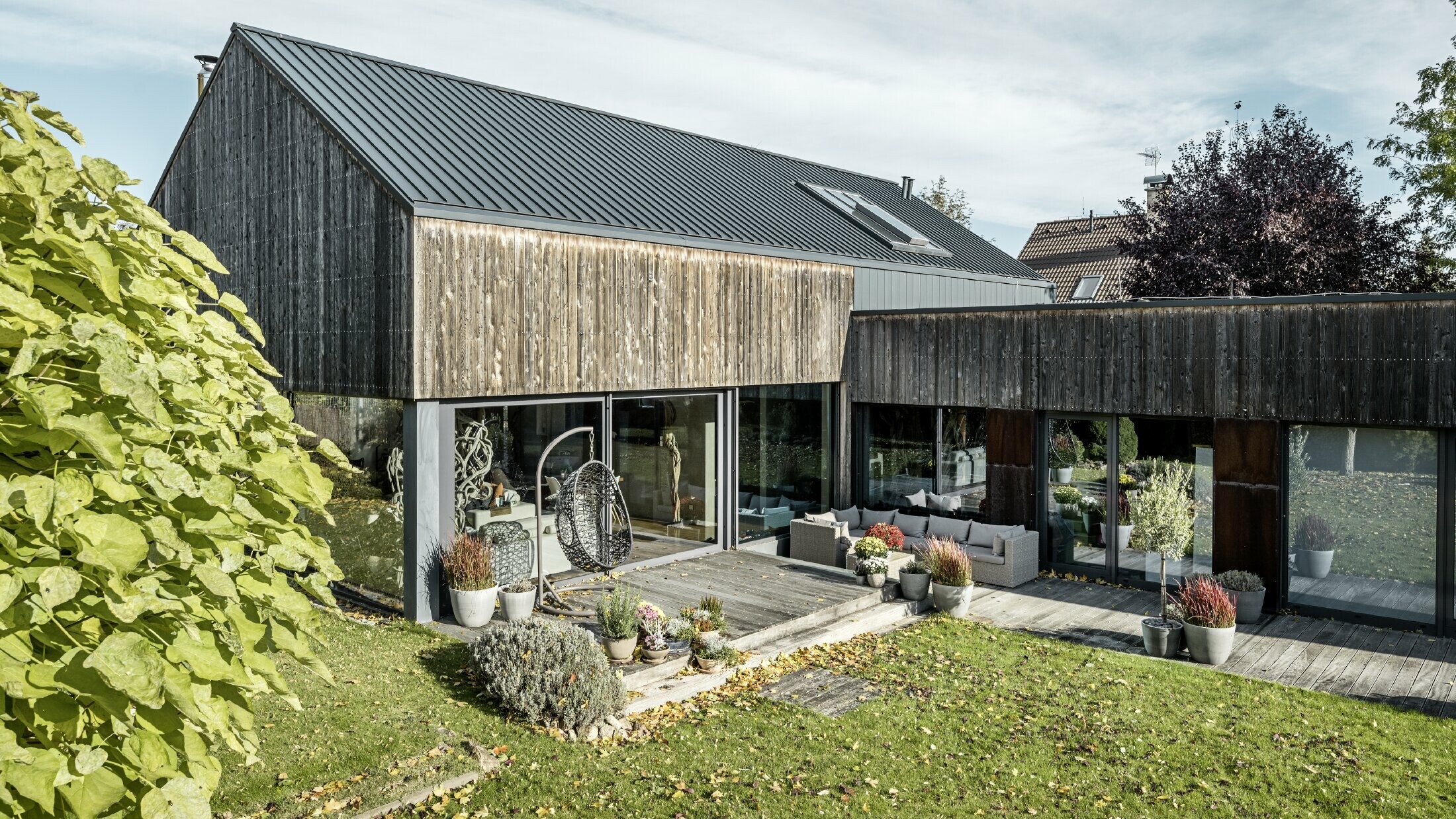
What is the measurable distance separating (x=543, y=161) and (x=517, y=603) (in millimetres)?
6334

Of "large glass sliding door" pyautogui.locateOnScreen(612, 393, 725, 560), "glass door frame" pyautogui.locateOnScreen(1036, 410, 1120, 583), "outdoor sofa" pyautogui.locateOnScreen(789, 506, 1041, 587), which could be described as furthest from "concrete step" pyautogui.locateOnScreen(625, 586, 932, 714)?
"large glass sliding door" pyautogui.locateOnScreen(612, 393, 725, 560)

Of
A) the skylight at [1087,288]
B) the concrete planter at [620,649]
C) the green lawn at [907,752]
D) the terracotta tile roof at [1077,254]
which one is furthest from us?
the terracotta tile roof at [1077,254]

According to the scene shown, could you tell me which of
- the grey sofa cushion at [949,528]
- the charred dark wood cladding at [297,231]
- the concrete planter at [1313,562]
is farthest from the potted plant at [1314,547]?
the charred dark wood cladding at [297,231]

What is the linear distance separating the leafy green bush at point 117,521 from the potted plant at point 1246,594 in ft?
36.9

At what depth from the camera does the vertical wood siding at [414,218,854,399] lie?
32.4 feet

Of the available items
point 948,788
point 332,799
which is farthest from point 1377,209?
point 332,799

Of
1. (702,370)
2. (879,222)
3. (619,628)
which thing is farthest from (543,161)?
(879,222)

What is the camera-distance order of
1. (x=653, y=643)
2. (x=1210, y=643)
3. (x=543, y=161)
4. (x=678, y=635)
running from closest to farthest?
1. (x=653, y=643)
2. (x=678, y=635)
3. (x=1210, y=643)
4. (x=543, y=161)

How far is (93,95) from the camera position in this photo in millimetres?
19484

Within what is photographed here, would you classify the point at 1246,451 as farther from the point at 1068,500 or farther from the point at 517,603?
the point at 517,603

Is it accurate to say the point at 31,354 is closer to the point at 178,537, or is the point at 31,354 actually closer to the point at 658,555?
the point at 178,537

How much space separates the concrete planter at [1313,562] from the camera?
36.2 feet

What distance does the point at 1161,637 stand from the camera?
9617 mm

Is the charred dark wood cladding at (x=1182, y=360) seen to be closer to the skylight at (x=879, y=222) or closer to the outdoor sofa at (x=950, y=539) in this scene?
the outdoor sofa at (x=950, y=539)
